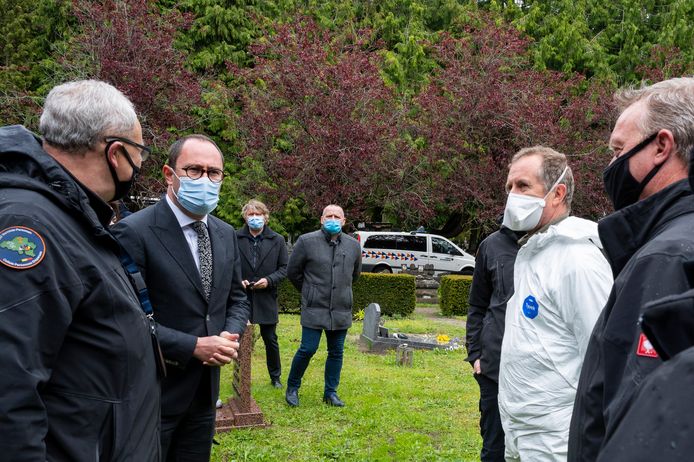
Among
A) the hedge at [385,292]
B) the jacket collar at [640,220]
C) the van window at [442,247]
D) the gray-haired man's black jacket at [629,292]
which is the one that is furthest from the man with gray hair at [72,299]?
the van window at [442,247]

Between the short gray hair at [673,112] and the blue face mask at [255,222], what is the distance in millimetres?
6243

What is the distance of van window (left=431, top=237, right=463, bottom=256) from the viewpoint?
23.4 metres

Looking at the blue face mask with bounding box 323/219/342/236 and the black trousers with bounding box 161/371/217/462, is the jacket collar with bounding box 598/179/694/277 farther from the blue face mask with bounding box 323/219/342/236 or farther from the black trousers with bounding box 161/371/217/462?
the blue face mask with bounding box 323/219/342/236

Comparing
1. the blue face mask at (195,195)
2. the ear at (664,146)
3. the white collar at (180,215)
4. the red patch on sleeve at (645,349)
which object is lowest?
the red patch on sleeve at (645,349)

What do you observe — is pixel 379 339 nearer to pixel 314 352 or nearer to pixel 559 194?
pixel 314 352

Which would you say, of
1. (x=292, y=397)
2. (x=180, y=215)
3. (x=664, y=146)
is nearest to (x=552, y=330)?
(x=664, y=146)

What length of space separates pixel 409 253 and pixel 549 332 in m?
20.3

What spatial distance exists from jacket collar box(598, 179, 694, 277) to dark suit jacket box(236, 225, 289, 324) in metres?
6.18

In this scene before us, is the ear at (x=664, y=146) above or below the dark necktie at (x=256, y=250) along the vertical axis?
above

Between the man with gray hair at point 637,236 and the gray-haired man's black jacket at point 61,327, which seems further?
the gray-haired man's black jacket at point 61,327

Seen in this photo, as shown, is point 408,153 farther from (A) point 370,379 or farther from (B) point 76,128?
(B) point 76,128

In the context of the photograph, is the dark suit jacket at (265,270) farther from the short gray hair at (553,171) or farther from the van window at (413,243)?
the van window at (413,243)

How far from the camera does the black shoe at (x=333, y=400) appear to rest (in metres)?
7.07

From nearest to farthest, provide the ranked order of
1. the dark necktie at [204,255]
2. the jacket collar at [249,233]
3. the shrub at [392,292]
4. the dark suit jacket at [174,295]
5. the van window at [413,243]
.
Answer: the dark suit jacket at [174,295], the dark necktie at [204,255], the jacket collar at [249,233], the shrub at [392,292], the van window at [413,243]
